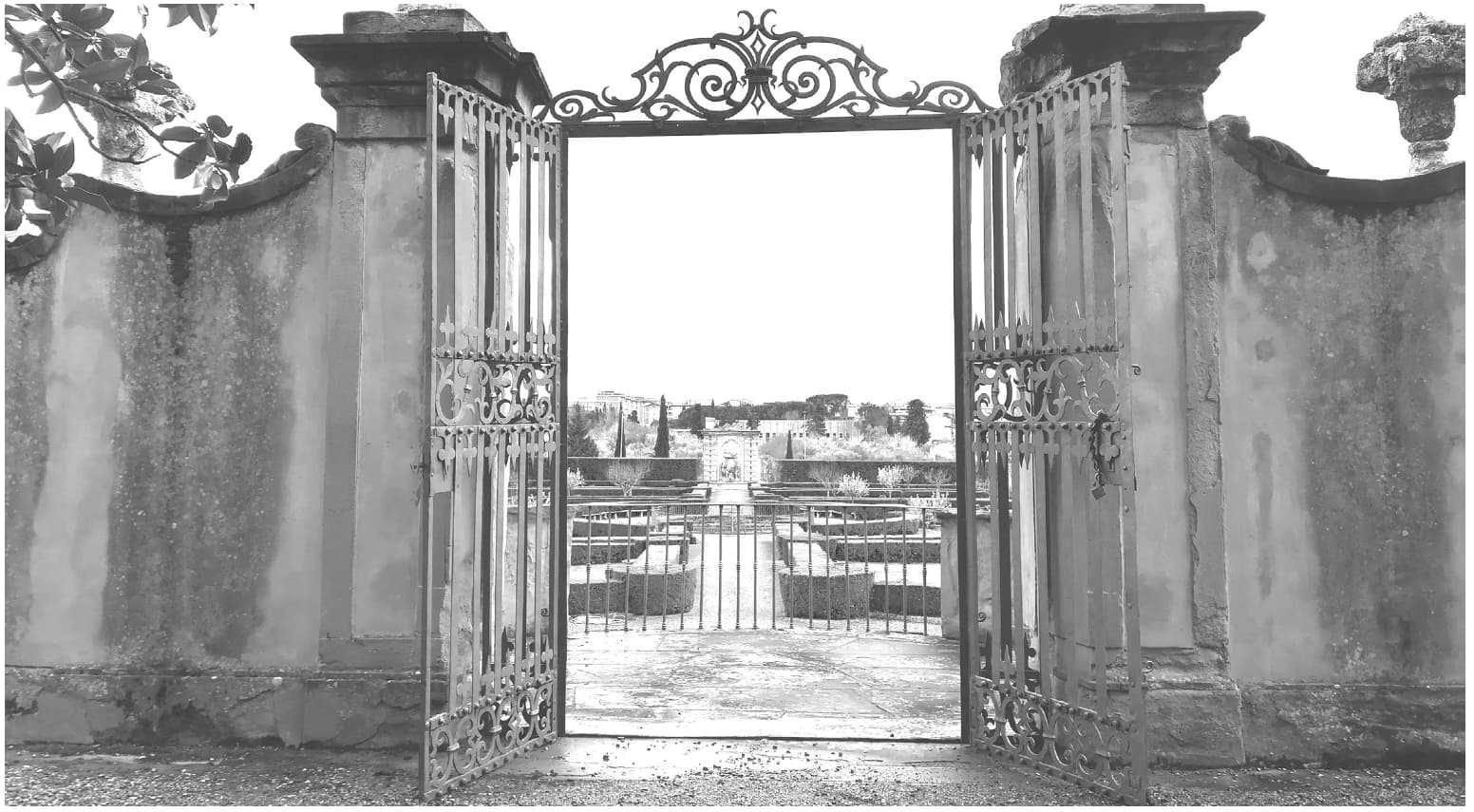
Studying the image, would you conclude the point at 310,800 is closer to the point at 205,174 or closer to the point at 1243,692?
the point at 205,174

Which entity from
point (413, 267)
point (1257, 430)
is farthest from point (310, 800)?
point (1257, 430)

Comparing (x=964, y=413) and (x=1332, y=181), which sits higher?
(x=1332, y=181)

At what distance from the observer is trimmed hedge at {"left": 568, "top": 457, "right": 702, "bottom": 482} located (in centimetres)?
2006

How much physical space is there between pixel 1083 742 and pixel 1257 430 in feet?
4.98

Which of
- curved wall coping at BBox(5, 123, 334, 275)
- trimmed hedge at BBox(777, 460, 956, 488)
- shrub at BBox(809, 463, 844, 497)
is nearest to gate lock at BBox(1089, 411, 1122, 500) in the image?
curved wall coping at BBox(5, 123, 334, 275)

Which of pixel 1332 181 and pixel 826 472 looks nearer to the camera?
pixel 1332 181

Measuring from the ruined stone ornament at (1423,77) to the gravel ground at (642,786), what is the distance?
3.06 m

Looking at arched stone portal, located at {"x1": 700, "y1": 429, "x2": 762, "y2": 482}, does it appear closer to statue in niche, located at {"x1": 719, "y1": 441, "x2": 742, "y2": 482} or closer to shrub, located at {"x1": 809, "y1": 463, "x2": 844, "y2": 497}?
statue in niche, located at {"x1": 719, "y1": 441, "x2": 742, "y2": 482}

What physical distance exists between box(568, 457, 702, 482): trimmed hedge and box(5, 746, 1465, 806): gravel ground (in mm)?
16156

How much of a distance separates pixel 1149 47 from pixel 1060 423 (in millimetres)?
1631

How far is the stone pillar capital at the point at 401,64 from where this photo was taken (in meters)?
3.71

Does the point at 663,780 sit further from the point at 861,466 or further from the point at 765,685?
the point at 861,466

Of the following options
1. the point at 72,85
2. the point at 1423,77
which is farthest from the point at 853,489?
the point at 72,85

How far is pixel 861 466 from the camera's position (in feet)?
64.1
